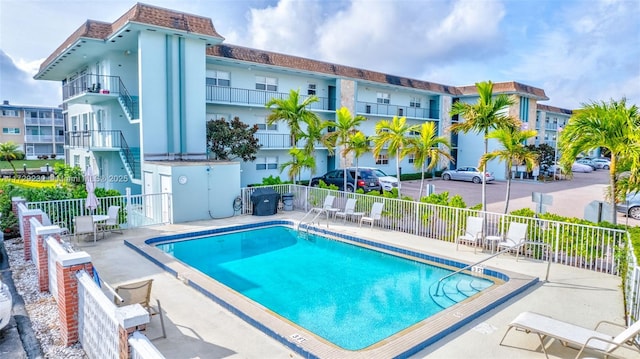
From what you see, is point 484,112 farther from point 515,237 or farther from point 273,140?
point 273,140

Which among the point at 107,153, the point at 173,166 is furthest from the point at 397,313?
the point at 107,153

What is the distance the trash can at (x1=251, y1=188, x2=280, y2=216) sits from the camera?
54.3ft

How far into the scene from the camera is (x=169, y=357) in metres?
5.62

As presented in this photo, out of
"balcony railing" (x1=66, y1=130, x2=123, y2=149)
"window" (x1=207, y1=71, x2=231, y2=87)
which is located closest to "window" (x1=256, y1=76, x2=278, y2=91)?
"window" (x1=207, y1=71, x2=231, y2=87)

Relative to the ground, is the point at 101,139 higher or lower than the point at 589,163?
higher

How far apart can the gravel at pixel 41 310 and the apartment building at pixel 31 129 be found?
6477cm

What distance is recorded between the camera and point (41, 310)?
7.29 m

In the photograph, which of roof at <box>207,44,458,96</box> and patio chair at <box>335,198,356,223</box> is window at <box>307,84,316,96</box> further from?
patio chair at <box>335,198,356,223</box>

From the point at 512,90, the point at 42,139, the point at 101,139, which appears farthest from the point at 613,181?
the point at 42,139

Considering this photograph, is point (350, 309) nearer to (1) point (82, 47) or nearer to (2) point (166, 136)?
(2) point (166, 136)

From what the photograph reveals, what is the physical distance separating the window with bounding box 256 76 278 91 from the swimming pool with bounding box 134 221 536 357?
12620 millimetres

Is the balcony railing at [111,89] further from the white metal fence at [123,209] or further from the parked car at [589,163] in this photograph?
the parked car at [589,163]

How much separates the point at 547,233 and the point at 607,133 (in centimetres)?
285

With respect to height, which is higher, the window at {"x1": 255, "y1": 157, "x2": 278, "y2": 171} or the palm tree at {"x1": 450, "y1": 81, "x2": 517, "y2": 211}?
the palm tree at {"x1": 450, "y1": 81, "x2": 517, "y2": 211}
